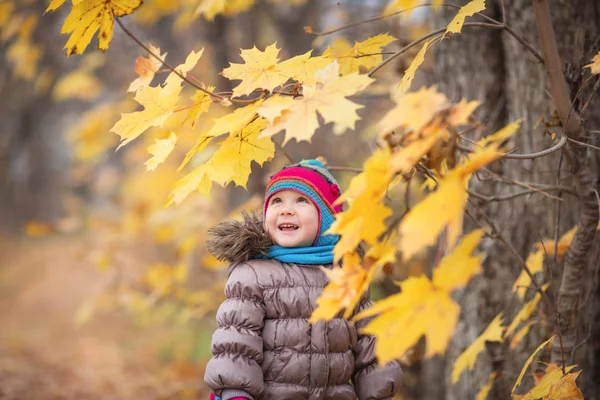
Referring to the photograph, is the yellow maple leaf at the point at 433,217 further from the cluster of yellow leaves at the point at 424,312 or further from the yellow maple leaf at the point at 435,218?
the cluster of yellow leaves at the point at 424,312

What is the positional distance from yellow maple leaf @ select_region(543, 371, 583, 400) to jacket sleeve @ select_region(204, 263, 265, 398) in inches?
37.7

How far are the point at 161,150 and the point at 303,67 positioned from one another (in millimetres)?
524

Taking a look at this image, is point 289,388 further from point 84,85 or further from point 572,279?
point 84,85

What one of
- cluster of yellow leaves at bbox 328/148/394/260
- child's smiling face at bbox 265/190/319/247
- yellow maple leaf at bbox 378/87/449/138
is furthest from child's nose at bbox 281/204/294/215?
yellow maple leaf at bbox 378/87/449/138

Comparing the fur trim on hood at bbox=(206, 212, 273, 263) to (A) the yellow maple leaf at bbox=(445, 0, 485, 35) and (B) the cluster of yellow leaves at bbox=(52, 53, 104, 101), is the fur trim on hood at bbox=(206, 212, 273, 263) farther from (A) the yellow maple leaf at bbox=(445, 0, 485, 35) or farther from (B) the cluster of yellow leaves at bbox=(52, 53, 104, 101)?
(B) the cluster of yellow leaves at bbox=(52, 53, 104, 101)

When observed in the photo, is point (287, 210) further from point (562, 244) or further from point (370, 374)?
point (562, 244)

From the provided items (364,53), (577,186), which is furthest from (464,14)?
(577,186)

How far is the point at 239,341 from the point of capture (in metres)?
1.81

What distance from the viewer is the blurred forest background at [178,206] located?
2641 mm

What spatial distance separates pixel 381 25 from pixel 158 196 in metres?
3.67

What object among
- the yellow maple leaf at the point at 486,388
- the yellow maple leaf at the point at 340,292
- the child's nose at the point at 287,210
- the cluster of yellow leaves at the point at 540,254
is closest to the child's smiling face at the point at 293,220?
the child's nose at the point at 287,210

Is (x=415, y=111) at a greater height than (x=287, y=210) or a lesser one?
lesser

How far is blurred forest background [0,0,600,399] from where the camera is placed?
8.66ft

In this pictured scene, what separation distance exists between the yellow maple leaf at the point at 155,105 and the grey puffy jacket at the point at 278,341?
518 millimetres
